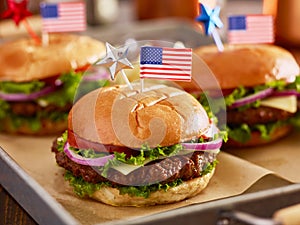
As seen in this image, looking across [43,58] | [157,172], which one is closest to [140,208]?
[157,172]

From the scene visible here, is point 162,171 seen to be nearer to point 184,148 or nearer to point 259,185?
point 184,148

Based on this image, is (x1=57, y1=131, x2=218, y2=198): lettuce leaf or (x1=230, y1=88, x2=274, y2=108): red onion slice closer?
(x1=57, y1=131, x2=218, y2=198): lettuce leaf

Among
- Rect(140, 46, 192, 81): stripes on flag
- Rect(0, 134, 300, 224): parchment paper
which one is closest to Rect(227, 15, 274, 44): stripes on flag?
Rect(0, 134, 300, 224): parchment paper

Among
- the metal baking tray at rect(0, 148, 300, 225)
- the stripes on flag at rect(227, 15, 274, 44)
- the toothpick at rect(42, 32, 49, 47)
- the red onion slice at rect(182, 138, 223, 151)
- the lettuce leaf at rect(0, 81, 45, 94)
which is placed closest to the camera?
the metal baking tray at rect(0, 148, 300, 225)

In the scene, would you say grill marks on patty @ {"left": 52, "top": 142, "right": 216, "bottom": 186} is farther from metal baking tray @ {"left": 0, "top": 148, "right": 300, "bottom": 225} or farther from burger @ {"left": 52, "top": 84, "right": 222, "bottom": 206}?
metal baking tray @ {"left": 0, "top": 148, "right": 300, "bottom": 225}

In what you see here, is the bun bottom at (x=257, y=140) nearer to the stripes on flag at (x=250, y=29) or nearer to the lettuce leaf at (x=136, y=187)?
the stripes on flag at (x=250, y=29)
